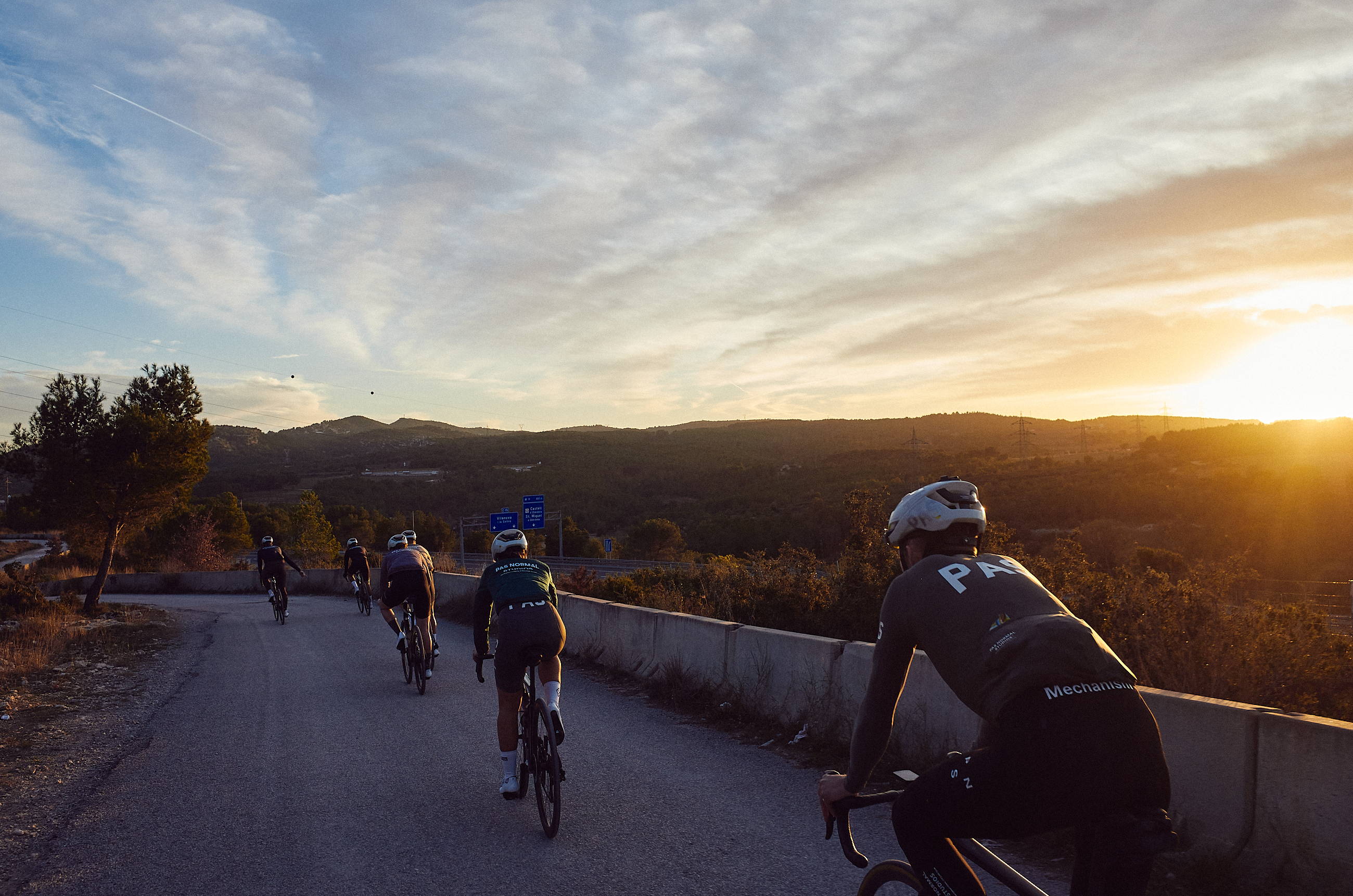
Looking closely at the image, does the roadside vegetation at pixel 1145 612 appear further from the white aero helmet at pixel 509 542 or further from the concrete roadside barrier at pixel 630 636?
the white aero helmet at pixel 509 542

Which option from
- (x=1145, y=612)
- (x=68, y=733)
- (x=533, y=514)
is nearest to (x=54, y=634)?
(x=68, y=733)

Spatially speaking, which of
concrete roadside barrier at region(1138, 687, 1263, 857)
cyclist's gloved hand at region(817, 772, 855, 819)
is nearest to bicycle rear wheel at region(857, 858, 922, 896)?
cyclist's gloved hand at region(817, 772, 855, 819)

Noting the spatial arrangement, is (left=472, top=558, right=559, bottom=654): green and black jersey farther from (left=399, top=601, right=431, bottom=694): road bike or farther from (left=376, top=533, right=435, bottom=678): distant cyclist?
(left=376, top=533, right=435, bottom=678): distant cyclist

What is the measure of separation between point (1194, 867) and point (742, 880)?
2.25 meters

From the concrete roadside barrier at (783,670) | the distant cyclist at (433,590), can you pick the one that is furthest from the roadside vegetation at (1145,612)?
the distant cyclist at (433,590)

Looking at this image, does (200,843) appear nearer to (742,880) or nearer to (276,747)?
(276,747)

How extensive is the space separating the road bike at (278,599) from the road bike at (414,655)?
1019 centimetres

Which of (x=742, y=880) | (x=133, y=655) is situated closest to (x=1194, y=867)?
(x=742, y=880)

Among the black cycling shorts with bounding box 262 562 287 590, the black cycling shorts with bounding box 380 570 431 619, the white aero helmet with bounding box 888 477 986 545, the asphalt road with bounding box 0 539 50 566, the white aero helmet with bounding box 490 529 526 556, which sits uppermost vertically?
the white aero helmet with bounding box 888 477 986 545

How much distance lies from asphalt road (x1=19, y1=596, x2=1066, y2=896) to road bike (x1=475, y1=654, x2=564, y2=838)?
146mm

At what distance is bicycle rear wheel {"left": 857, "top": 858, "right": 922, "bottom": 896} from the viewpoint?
2.61 m

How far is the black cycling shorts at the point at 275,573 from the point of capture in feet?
67.7

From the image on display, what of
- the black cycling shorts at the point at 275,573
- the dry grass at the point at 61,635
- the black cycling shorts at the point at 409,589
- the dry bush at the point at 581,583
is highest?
the black cycling shorts at the point at 409,589

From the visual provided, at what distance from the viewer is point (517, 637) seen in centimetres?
597
